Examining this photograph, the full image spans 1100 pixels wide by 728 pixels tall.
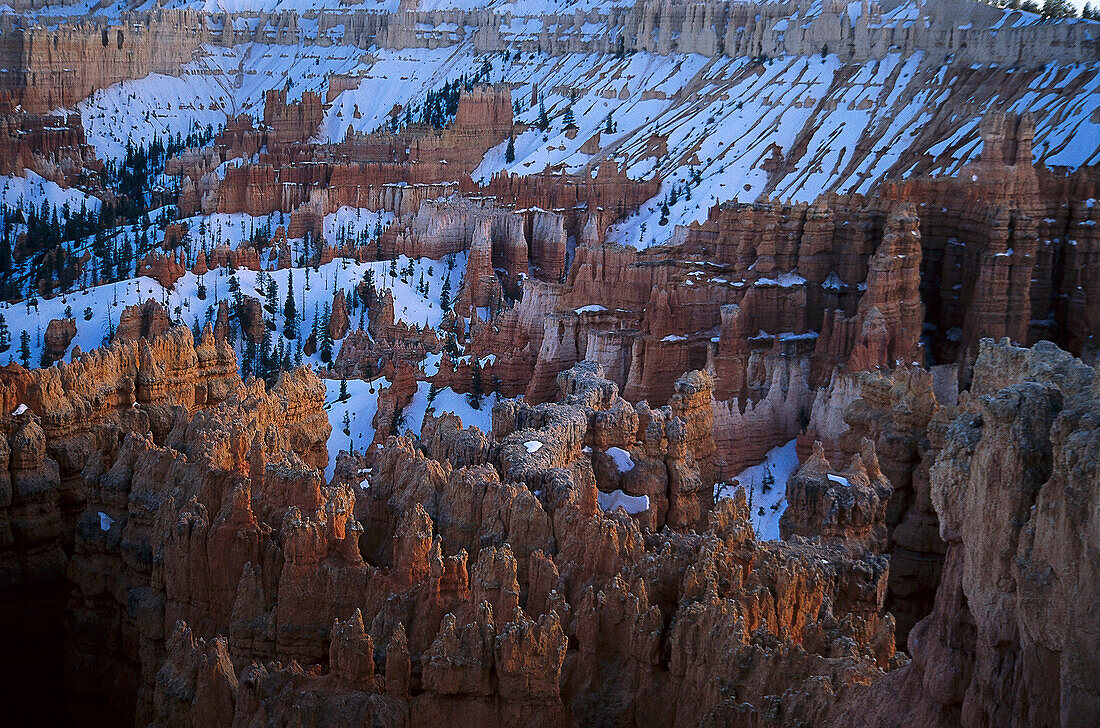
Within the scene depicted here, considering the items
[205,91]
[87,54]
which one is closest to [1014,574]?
[87,54]

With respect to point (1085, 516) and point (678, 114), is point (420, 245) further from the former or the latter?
point (1085, 516)

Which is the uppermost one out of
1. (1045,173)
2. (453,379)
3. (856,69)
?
(856,69)

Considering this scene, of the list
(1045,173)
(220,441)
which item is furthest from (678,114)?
(220,441)

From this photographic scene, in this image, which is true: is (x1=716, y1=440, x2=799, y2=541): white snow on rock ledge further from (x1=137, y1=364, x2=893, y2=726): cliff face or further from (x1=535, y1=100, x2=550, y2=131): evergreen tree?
(x1=535, y1=100, x2=550, y2=131): evergreen tree

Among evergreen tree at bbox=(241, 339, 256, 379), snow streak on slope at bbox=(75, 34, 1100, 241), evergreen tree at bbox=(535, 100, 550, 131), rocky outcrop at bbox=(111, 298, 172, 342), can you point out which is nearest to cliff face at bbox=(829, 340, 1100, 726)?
rocky outcrop at bbox=(111, 298, 172, 342)

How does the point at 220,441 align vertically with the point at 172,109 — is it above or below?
below

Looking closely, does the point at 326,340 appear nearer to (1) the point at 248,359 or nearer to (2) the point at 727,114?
(1) the point at 248,359

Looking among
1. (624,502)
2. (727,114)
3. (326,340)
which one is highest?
(727,114)
